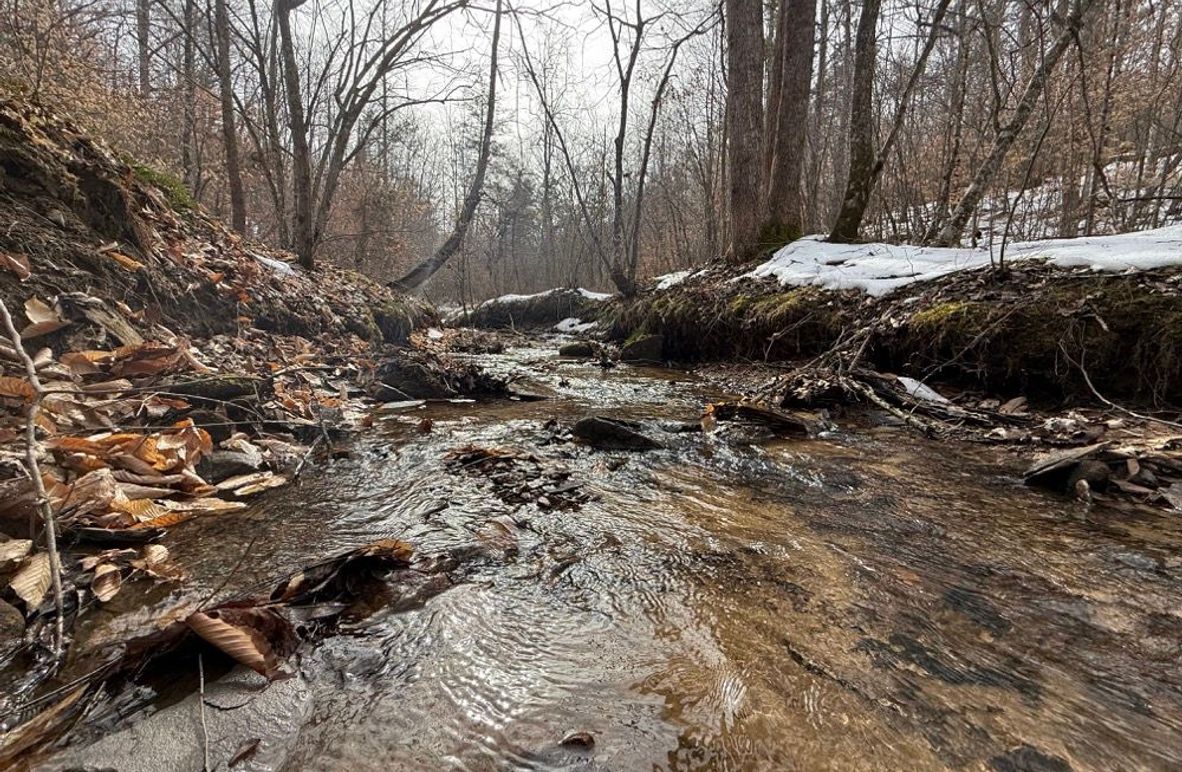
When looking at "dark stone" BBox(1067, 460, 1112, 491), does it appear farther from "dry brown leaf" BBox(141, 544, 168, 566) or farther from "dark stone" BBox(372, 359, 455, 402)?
"dark stone" BBox(372, 359, 455, 402)

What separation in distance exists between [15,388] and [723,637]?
2.99 metres

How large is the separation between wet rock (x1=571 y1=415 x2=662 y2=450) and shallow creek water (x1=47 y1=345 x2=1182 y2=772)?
72 cm

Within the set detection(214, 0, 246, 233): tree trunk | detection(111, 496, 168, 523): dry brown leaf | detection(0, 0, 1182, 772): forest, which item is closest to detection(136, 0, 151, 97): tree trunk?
detection(214, 0, 246, 233): tree trunk

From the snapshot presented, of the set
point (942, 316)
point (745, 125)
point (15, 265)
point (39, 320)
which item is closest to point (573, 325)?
point (745, 125)

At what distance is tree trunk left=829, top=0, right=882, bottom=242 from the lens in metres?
6.74

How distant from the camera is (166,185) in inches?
236

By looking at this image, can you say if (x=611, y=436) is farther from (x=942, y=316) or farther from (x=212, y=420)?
(x=942, y=316)

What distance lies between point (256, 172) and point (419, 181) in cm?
1518

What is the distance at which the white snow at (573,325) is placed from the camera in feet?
44.2

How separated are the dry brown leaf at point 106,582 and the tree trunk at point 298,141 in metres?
7.66

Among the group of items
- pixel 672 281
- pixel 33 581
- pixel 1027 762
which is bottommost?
pixel 1027 762

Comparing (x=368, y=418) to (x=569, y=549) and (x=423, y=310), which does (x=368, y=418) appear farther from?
(x=423, y=310)

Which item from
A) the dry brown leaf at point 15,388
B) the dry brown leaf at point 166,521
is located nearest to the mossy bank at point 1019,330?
the dry brown leaf at point 166,521

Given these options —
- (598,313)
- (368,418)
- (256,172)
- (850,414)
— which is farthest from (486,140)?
(850,414)
